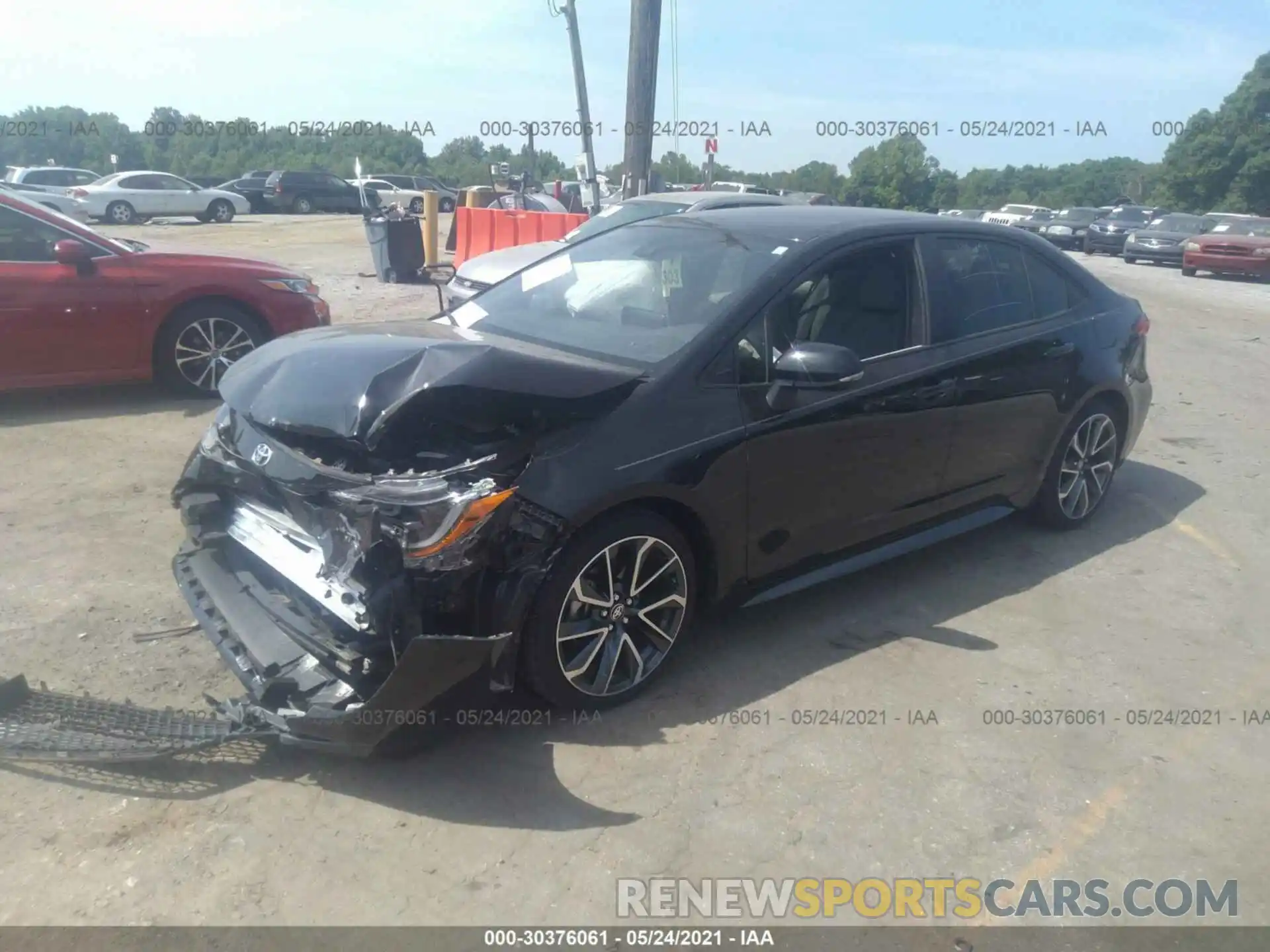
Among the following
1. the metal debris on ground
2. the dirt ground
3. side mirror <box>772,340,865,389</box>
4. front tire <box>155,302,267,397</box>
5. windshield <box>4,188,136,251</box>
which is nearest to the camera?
the dirt ground

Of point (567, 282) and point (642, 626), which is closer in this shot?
point (642, 626)

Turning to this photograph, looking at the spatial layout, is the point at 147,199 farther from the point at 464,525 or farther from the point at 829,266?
the point at 464,525

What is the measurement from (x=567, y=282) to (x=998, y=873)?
9.83ft

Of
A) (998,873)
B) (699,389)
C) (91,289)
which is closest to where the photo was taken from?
(998,873)

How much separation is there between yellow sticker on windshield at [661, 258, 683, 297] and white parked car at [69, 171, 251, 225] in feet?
101

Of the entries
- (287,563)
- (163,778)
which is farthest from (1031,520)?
(163,778)

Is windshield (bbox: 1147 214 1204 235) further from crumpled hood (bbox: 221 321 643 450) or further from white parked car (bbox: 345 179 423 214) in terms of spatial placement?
crumpled hood (bbox: 221 321 643 450)

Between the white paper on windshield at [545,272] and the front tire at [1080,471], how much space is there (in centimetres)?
271

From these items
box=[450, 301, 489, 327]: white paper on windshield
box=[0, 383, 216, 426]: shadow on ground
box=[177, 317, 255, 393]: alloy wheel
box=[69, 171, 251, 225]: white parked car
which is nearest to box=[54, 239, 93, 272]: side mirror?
box=[177, 317, 255, 393]: alloy wheel

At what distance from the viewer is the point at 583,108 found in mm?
18125

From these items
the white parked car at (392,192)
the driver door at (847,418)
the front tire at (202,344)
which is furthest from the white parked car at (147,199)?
the driver door at (847,418)

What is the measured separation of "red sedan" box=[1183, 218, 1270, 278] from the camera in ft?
74.4

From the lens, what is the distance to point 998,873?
2967mm

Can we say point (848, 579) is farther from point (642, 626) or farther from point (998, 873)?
point (998, 873)
